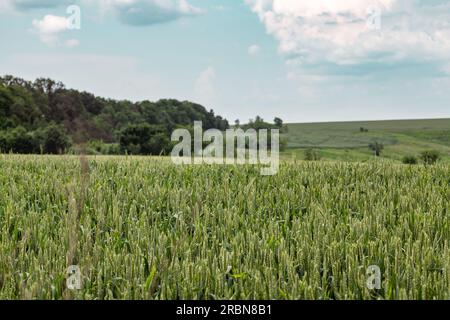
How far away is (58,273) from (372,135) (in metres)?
96.2

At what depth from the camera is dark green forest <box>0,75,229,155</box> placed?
5044cm

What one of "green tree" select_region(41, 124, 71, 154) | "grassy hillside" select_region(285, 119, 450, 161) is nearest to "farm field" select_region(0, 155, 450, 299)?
"green tree" select_region(41, 124, 71, 154)

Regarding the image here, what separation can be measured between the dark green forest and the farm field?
41995 mm

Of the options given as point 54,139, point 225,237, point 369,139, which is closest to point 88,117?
point 54,139

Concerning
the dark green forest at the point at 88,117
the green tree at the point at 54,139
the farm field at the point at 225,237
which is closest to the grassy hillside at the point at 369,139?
the dark green forest at the point at 88,117

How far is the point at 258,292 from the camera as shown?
11.0 feet

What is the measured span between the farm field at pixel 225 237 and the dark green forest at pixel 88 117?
42.0 meters

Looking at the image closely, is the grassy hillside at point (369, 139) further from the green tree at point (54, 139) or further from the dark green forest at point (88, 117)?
the green tree at point (54, 139)

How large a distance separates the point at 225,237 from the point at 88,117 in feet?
186

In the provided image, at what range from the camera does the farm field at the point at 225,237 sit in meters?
3.47

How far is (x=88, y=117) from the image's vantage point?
5872 cm

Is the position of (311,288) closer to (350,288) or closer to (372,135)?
(350,288)
